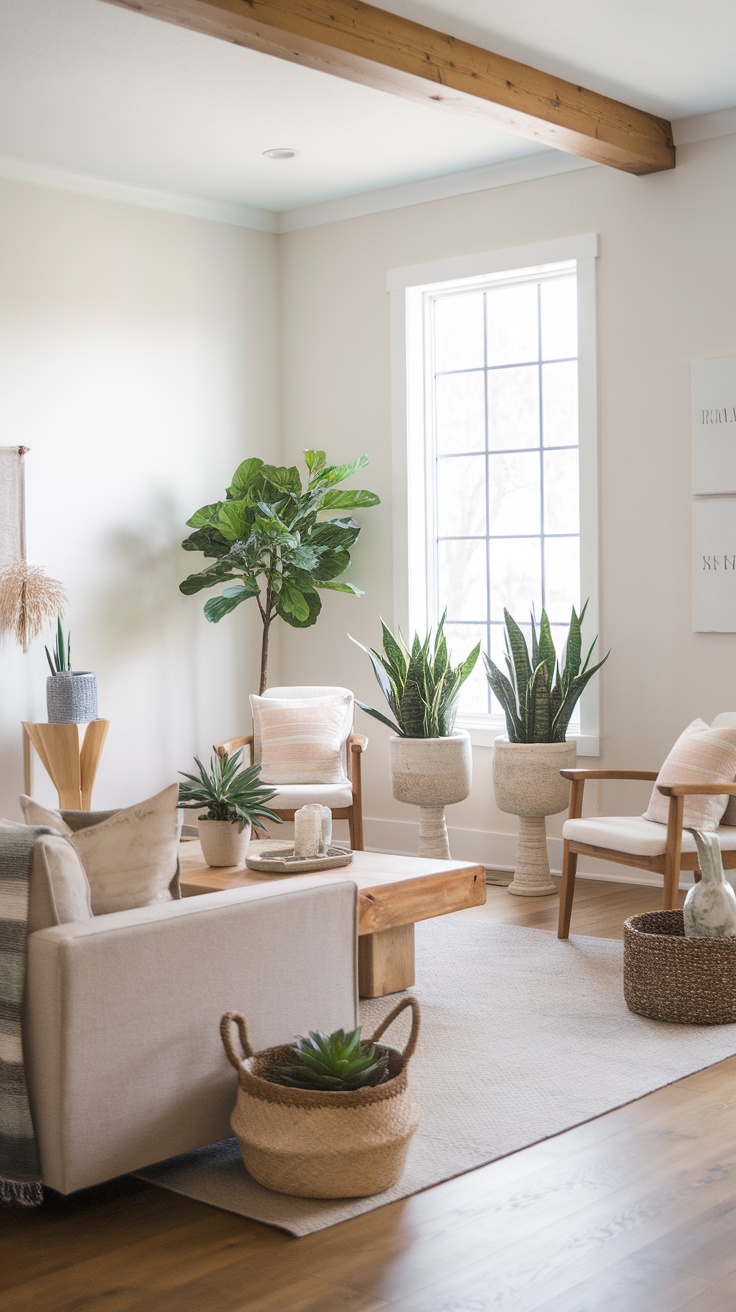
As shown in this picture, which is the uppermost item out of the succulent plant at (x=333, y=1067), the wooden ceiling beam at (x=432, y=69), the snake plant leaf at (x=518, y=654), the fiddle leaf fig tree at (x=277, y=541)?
the wooden ceiling beam at (x=432, y=69)

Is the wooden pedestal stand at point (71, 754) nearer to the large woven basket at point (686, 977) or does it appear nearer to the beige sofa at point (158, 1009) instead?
the large woven basket at point (686, 977)

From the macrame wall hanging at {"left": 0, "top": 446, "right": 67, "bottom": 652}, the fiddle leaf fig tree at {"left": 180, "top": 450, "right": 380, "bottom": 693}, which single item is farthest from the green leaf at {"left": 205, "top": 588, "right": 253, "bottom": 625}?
the macrame wall hanging at {"left": 0, "top": 446, "right": 67, "bottom": 652}

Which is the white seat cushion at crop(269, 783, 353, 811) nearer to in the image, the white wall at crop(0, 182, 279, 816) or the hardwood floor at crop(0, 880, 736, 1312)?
the white wall at crop(0, 182, 279, 816)

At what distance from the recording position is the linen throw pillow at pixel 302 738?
585 centimetres

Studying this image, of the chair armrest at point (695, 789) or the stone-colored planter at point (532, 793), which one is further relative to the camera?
the stone-colored planter at point (532, 793)

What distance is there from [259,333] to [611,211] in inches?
78.4

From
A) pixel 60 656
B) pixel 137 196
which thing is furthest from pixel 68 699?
pixel 137 196

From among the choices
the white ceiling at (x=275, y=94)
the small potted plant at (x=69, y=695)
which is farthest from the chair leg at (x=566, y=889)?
the white ceiling at (x=275, y=94)

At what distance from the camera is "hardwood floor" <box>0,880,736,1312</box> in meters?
2.32

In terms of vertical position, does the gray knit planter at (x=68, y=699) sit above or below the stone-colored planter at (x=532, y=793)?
above

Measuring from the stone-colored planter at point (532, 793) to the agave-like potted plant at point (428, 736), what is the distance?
21cm

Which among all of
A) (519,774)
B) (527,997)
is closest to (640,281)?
(519,774)

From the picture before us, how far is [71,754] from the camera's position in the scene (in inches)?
221

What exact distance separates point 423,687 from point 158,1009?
10.8 feet
